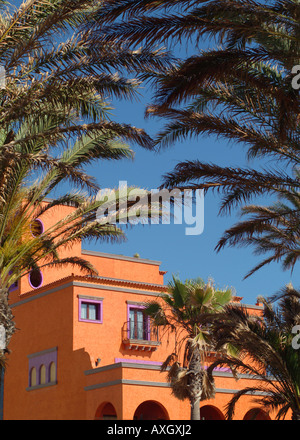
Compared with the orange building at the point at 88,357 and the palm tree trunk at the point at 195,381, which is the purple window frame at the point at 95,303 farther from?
the palm tree trunk at the point at 195,381

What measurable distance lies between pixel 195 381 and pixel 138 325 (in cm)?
903

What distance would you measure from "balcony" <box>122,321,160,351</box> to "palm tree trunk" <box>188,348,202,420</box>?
7900 millimetres

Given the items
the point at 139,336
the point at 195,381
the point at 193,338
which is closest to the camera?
the point at 195,381

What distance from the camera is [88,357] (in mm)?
29016

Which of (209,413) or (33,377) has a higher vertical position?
(33,377)

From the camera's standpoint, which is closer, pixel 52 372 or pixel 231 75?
pixel 231 75

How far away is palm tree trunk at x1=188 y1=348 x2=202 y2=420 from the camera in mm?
23188

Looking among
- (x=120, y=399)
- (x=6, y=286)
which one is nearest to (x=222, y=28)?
(x=6, y=286)

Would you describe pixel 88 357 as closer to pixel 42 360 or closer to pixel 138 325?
pixel 42 360

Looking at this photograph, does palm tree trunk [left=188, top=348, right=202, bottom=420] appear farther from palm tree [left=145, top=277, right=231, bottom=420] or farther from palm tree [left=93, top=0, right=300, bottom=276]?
palm tree [left=93, top=0, right=300, bottom=276]

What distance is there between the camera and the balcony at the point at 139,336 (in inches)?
1232

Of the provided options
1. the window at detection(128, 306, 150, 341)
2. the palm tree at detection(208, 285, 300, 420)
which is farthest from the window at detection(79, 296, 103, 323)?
the palm tree at detection(208, 285, 300, 420)

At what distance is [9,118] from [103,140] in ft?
12.1

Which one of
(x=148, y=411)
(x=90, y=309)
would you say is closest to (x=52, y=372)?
(x=90, y=309)
